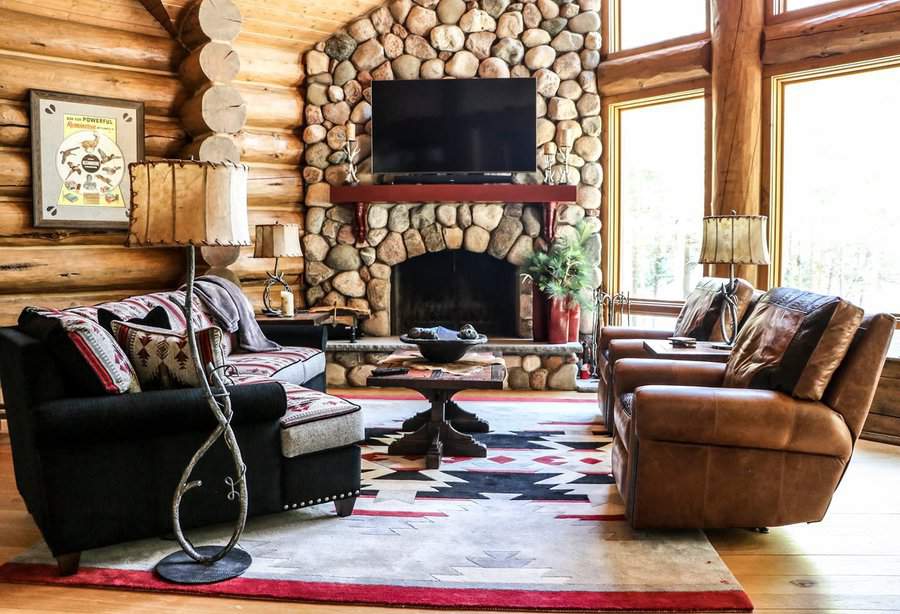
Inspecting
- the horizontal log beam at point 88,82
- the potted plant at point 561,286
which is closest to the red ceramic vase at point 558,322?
the potted plant at point 561,286

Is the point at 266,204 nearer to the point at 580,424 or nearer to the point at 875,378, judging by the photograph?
the point at 580,424

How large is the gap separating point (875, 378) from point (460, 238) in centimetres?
402

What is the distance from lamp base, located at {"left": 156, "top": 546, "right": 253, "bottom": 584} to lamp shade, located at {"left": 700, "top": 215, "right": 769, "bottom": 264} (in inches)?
111

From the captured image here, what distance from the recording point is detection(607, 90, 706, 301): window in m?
6.33

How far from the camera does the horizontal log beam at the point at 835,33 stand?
503 centimetres

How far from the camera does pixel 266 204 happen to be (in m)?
6.47

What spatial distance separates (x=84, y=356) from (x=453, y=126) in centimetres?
424

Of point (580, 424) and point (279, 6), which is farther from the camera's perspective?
point (279, 6)

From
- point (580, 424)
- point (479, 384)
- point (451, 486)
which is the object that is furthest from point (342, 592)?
point (580, 424)

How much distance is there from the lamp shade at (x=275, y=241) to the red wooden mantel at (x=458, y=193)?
1068 millimetres

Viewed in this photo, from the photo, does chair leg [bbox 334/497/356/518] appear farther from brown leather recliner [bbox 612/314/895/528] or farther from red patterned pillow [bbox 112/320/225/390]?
brown leather recliner [bbox 612/314/895/528]

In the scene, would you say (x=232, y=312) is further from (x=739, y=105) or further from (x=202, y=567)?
(x=739, y=105)

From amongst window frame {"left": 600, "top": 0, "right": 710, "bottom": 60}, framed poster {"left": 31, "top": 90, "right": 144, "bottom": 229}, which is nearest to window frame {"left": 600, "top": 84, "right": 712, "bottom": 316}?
window frame {"left": 600, "top": 0, "right": 710, "bottom": 60}

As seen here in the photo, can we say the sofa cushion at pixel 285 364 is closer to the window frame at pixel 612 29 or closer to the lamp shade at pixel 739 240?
the lamp shade at pixel 739 240
